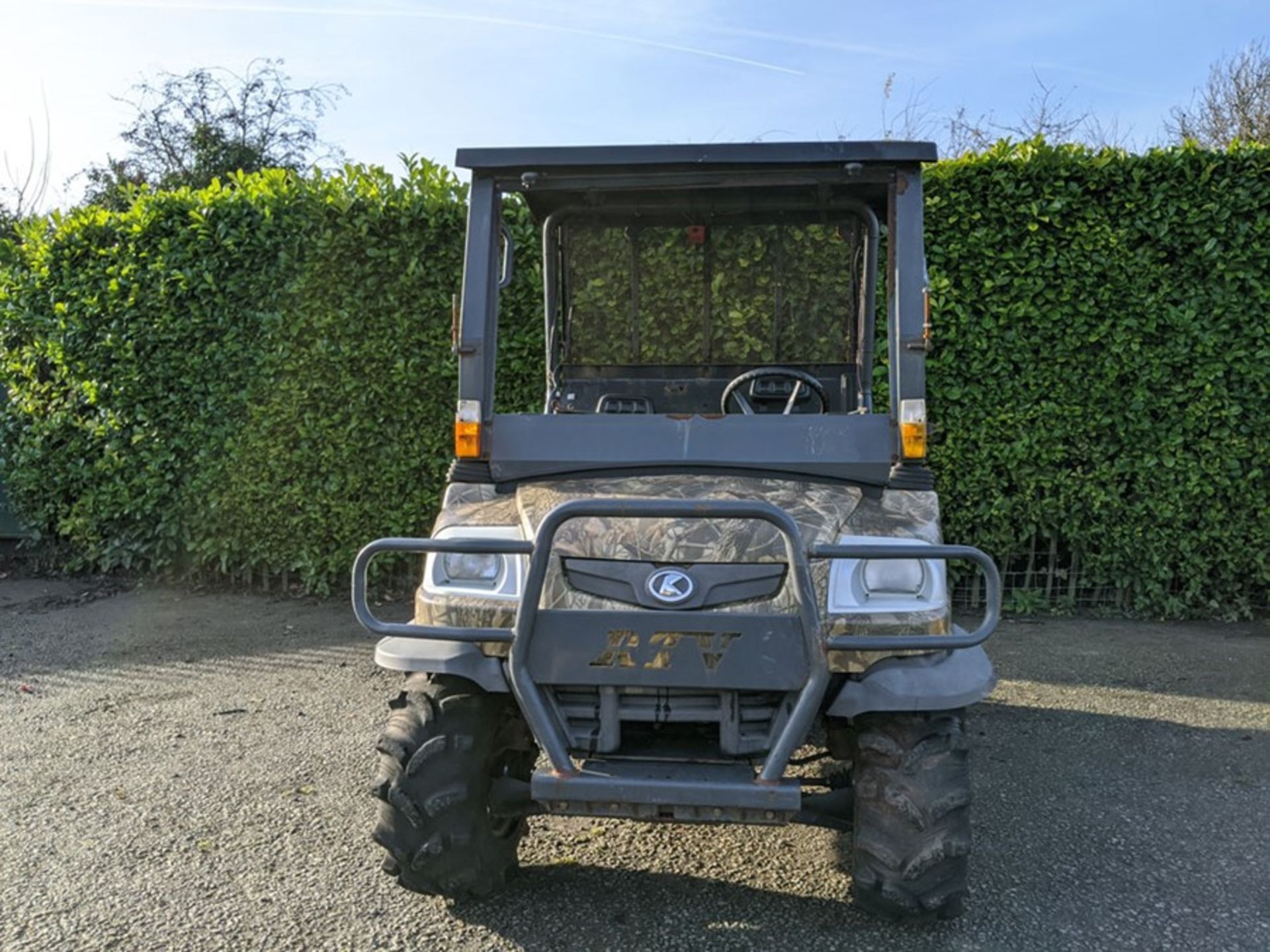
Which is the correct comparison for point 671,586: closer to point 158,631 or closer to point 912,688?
point 912,688

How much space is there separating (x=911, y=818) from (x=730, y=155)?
2002 millimetres

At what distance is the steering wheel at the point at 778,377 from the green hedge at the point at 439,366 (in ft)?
7.11

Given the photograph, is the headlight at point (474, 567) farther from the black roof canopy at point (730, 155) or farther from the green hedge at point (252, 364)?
the green hedge at point (252, 364)

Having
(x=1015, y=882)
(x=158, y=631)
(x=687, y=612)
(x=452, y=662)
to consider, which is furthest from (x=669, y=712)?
(x=158, y=631)

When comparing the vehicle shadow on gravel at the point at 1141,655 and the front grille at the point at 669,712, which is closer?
the front grille at the point at 669,712

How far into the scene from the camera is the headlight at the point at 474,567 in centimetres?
291

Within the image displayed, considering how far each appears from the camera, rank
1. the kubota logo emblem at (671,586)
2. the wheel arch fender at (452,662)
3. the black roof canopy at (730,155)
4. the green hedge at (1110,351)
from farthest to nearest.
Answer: the green hedge at (1110,351) → the black roof canopy at (730,155) → the wheel arch fender at (452,662) → the kubota logo emblem at (671,586)

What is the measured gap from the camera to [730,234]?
13.1 ft

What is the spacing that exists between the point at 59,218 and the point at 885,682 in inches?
271

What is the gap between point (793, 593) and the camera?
2645mm

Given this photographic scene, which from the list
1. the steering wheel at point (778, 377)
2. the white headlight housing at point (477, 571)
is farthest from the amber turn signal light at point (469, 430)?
the steering wheel at point (778, 377)

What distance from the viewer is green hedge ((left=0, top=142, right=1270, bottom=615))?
237 inches

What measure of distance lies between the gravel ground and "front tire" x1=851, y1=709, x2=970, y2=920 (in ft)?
0.82

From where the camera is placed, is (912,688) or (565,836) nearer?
(912,688)
